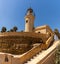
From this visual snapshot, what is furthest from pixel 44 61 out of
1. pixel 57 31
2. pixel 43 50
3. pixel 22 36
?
pixel 57 31

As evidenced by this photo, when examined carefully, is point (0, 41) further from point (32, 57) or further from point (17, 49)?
point (32, 57)

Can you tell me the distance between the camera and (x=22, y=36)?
26.5 meters

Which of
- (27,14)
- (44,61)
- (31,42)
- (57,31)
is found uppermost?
(27,14)

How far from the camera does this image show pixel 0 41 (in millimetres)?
26953

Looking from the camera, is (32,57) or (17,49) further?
(17,49)

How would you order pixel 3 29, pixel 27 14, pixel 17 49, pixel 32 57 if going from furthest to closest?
1. pixel 3 29
2. pixel 27 14
3. pixel 17 49
4. pixel 32 57

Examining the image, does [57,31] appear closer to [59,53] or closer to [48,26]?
[48,26]

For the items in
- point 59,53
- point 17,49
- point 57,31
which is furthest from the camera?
point 57,31

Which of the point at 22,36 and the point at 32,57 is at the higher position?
the point at 22,36

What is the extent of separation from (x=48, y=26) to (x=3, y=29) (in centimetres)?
1567

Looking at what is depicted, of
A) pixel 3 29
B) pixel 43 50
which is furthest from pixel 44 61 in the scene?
pixel 3 29

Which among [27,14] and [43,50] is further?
[27,14]

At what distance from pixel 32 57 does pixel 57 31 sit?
731 inches

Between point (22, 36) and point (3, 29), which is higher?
point (3, 29)
